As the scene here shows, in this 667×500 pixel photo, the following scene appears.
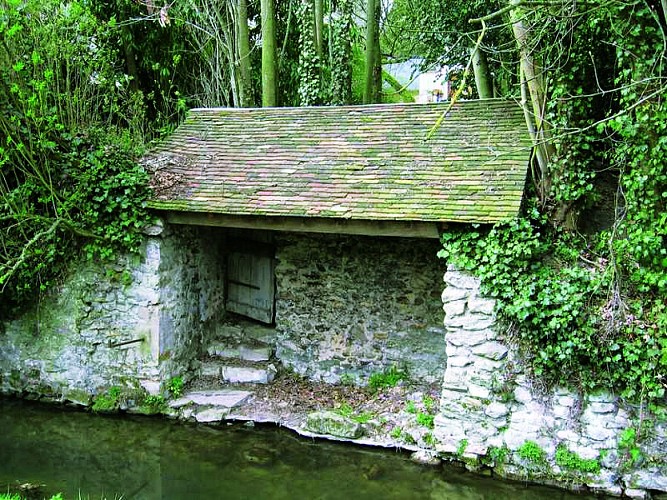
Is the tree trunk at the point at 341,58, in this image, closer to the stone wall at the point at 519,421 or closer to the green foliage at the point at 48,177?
the green foliage at the point at 48,177

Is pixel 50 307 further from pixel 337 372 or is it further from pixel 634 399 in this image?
pixel 634 399

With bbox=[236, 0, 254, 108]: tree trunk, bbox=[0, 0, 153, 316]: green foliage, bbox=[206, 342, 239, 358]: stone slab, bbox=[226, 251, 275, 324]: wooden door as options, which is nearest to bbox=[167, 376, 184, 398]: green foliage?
bbox=[206, 342, 239, 358]: stone slab

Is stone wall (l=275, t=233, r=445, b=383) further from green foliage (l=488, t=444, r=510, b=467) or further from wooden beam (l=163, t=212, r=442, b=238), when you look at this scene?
green foliage (l=488, t=444, r=510, b=467)

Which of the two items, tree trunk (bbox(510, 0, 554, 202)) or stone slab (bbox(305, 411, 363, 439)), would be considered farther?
stone slab (bbox(305, 411, 363, 439))

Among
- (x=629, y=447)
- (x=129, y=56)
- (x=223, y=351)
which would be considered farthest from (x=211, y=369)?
(x=129, y=56)

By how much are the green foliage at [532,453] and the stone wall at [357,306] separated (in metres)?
1.74

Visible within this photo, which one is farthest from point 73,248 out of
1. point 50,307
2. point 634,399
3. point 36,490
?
point 634,399

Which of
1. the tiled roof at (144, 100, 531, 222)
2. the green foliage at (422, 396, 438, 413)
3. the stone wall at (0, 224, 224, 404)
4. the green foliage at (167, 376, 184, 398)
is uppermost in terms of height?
the tiled roof at (144, 100, 531, 222)

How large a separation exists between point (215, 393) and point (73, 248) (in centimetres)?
254

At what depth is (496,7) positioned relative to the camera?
8.36 m

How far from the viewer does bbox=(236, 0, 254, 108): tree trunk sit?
33.7ft

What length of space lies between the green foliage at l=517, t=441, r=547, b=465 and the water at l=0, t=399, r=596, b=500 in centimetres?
24

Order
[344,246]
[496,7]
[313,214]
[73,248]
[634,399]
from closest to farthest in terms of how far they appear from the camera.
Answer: [634,399], [313,214], [73,248], [344,246], [496,7]

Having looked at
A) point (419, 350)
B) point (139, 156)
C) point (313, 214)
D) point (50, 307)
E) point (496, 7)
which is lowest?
point (419, 350)
